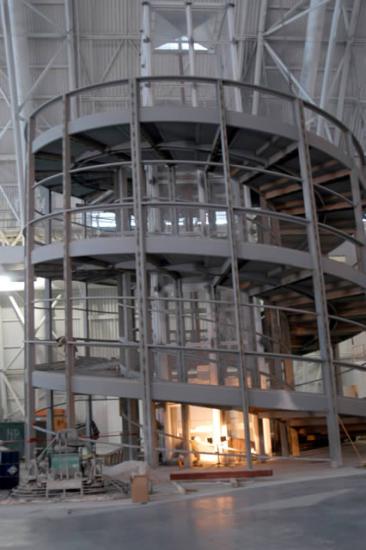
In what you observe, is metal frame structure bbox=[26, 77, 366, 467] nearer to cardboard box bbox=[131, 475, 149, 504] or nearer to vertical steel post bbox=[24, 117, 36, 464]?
vertical steel post bbox=[24, 117, 36, 464]

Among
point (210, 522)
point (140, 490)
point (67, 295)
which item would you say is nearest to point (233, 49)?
point (67, 295)

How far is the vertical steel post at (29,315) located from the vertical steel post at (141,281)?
2.89 m

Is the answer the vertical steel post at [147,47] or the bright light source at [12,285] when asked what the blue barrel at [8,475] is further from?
the bright light source at [12,285]

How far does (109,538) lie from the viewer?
21.4ft

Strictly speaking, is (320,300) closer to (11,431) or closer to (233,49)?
(233,49)

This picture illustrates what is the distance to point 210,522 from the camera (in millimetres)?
7117

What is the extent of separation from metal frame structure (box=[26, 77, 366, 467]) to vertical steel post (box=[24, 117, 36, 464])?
0.16 ft

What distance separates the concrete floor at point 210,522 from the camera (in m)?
6.04

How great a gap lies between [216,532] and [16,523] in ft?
9.11

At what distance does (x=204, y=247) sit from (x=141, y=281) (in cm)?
157

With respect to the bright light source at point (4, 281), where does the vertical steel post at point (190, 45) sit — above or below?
above

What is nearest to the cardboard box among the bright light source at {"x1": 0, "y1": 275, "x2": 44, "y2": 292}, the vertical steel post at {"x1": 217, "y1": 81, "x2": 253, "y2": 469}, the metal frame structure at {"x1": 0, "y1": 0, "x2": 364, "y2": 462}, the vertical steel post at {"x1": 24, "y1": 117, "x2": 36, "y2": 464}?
the vertical steel post at {"x1": 217, "y1": 81, "x2": 253, "y2": 469}

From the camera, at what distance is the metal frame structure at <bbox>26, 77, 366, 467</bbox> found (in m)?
12.9

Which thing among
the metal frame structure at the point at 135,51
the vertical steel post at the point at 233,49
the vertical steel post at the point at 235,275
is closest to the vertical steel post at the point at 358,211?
the vertical steel post at the point at 233,49
